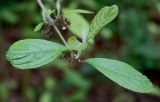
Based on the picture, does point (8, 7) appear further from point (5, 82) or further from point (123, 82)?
point (123, 82)

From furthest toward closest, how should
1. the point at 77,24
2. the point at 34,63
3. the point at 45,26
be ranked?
the point at 77,24 → the point at 45,26 → the point at 34,63

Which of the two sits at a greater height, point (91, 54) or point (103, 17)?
point (103, 17)

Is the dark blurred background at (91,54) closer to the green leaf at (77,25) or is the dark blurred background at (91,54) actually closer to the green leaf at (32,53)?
the green leaf at (77,25)

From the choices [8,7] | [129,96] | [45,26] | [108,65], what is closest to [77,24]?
[45,26]

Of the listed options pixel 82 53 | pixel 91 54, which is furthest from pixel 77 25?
pixel 91 54

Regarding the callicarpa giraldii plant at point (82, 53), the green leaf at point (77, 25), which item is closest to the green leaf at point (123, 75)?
the callicarpa giraldii plant at point (82, 53)

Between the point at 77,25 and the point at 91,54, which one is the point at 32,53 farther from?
the point at 91,54
